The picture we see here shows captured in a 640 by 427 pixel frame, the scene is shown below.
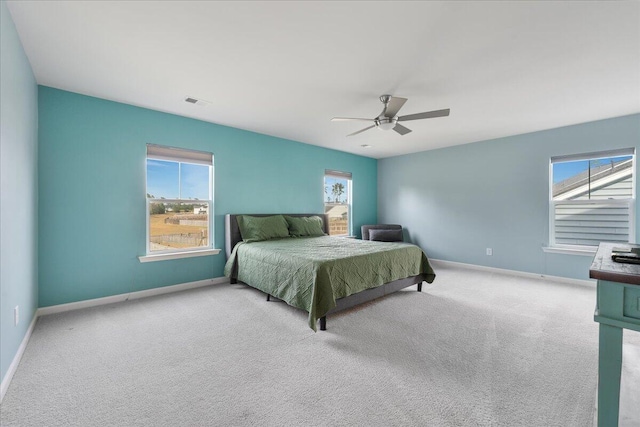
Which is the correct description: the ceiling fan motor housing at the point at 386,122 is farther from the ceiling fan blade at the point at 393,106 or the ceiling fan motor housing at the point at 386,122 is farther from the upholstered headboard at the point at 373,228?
the upholstered headboard at the point at 373,228

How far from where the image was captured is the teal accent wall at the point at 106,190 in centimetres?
292

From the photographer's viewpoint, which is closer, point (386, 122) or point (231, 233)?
point (386, 122)

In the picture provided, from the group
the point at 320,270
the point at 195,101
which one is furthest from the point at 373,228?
the point at 195,101

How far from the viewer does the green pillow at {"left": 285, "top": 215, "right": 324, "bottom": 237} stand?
4.66 m

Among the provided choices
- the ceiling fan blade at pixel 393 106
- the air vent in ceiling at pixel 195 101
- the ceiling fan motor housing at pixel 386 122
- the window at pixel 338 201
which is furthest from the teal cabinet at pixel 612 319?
the window at pixel 338 201

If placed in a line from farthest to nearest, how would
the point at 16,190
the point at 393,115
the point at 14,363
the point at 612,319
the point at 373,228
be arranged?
the point at 373,228 → the point at 393,115 → the point at 16,190 → the point at 14,363 → the point at 612,319

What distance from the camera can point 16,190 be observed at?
205 centimetres

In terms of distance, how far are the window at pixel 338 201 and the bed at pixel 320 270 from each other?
1883mm

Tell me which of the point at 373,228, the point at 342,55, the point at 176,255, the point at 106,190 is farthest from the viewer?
the point at 373,228

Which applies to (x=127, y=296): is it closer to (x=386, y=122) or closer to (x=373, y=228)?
(x=386, y=122)

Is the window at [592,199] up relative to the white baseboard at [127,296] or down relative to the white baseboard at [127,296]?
up

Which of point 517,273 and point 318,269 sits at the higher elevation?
point 318,269

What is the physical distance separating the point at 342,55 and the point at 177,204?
2.96 m

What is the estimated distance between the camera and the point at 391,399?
162 cm
